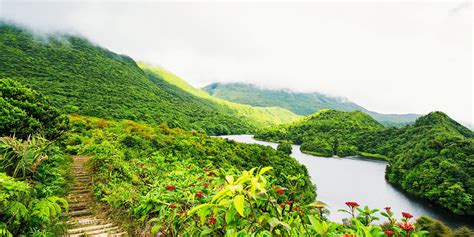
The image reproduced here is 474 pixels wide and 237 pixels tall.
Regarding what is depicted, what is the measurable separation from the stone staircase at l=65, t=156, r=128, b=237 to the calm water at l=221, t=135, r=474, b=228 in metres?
27.3

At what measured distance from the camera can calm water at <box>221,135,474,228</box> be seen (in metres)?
33.2

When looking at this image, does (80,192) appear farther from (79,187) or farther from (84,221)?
(84,221)

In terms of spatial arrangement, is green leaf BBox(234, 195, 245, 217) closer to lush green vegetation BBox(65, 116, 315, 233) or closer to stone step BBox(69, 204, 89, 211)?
lush green vegetation BBox(65, 116, 315, 233)

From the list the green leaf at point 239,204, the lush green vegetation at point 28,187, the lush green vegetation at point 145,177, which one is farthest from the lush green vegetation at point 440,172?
the green leaf at point 239,204

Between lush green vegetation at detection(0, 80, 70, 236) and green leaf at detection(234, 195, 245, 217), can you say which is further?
lush green vegetation at detection(0, 80, 70, 236)

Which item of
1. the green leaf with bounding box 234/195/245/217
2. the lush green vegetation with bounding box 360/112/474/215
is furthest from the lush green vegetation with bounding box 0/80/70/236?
the lush green vegetation with bounding box 360/112/474/215

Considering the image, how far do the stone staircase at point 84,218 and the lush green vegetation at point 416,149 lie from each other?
43.1 m

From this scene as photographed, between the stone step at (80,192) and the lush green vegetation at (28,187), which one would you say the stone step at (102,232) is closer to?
the lush green vegetation at (28,187)

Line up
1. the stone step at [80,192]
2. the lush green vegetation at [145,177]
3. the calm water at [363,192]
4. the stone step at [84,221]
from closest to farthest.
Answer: the lush green vegetation at [145,177] < the stone step at [84,221] < the stone step at [80,192] < the calm water at [363,192]

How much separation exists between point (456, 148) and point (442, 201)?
1697cm

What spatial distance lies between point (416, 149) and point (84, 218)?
63.8m

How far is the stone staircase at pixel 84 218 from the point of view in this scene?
493cm

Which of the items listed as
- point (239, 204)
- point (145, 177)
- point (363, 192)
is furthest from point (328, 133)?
point (239, 204)

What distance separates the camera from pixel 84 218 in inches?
227
